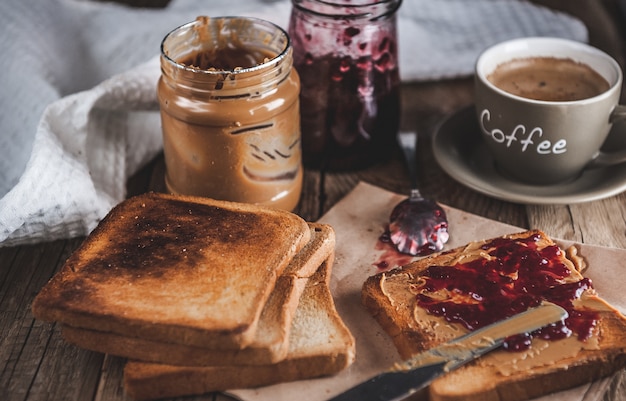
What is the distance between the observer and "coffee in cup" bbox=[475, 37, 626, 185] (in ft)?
6.77

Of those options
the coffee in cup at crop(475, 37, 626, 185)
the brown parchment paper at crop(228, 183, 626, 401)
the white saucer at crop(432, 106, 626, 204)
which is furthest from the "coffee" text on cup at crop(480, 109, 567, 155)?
the brown parchment paper at crop(228, 183, 626, 401)

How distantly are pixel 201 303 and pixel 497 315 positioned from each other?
0.65 meters

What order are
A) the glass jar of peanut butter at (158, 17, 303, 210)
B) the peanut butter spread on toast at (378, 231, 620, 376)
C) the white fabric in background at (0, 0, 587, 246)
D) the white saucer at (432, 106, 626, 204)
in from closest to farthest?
the peanut butter spread on toast at (378, 231, 620, 376)
the glass jar of peanut butter at (158, 17, 303, 210)
the white fabric in background at (0, 0, 587, 246)
the white saucer at (432, 106, 626, 204)

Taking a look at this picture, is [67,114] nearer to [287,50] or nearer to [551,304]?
[287,50]

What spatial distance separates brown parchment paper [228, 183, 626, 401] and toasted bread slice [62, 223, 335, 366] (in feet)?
0.30

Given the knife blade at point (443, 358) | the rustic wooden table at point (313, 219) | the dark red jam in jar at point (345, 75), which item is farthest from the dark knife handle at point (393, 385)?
the dark red jam in jar at point (345, 75)

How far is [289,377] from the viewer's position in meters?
1.58

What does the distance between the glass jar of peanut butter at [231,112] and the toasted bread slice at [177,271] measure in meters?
0.11

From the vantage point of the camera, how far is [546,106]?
2.03 meters

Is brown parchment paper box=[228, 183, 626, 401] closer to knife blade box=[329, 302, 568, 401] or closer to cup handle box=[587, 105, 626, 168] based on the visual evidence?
knife blade box=[329, 302, 568, 401]

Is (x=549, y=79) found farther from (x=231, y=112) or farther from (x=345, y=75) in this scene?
(x=231, y=112)

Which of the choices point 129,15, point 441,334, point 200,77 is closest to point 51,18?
point 129,15

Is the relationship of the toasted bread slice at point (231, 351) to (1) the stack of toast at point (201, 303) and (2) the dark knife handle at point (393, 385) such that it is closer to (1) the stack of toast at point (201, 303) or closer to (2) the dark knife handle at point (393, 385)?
(1) the stack of toast at point (201, 303)

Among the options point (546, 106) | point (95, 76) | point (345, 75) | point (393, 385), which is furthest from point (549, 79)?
point (95, 76)
